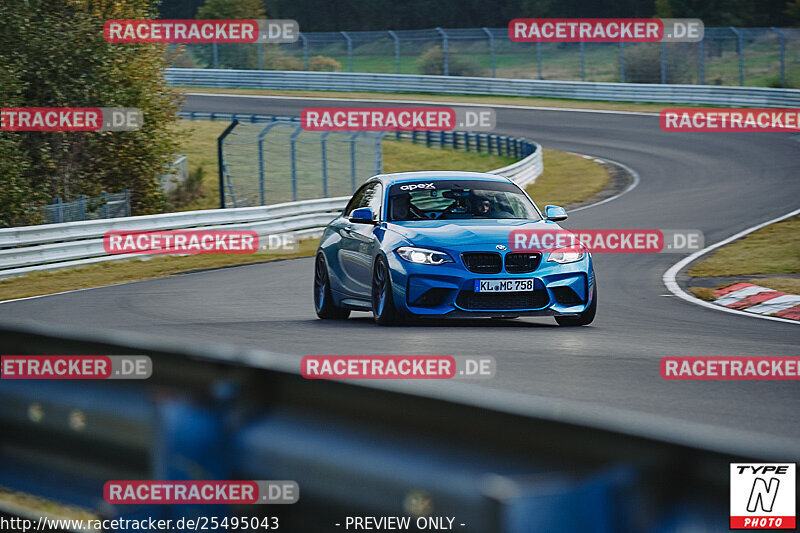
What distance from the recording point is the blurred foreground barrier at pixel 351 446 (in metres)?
2.65

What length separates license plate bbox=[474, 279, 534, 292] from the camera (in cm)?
1059

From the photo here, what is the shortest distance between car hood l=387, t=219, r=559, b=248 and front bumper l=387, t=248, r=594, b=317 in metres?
0.23

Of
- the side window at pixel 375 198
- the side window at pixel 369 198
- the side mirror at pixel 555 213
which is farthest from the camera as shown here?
the side window at pixel 369 198

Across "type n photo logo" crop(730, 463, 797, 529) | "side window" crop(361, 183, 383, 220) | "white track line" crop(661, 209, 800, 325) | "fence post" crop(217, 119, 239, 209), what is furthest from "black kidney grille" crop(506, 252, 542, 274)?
"fence post" crop(217, 119, 239, 209)

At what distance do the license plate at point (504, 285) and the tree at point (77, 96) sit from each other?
18.1m

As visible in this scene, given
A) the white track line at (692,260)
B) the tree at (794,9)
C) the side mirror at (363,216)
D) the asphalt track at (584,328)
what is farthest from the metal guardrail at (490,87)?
the side mirror at (363,216)

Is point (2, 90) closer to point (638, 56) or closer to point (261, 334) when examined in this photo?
point (261, 334)

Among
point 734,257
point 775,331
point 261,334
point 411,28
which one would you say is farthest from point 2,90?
point 411,28

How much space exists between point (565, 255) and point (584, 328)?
721 mm

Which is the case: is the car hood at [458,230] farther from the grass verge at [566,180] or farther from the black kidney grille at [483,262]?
the grass verge at [566,180]

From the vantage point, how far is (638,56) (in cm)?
5581

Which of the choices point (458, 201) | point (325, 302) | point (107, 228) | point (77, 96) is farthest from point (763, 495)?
point (77, 96)

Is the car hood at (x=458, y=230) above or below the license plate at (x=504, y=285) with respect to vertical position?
above

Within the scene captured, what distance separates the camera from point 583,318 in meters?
11.2
